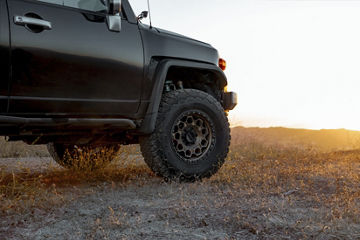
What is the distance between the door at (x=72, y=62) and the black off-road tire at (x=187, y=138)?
386 millimetres

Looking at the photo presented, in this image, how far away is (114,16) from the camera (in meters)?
3.98

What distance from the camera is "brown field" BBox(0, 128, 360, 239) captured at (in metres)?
2.56

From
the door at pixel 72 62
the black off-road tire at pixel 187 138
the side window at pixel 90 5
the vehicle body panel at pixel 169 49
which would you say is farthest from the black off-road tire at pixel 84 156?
the side window at pixel 90 5

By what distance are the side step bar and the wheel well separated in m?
0.89

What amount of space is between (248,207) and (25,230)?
63.1 inches

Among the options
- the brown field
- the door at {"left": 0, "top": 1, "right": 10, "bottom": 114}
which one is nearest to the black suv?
the door at {"left": 0, "top": 1, "right": 10, "bottom": 114}

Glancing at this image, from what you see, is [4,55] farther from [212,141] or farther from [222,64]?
[222,64]

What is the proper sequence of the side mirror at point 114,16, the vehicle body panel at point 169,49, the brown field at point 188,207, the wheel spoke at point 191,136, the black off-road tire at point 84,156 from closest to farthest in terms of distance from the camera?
1. the brown field at point 188,207
2. the side mirror at point 114,16
3. the vehicle body panel at point 169,49
4. the wheel spoke at point 191,136
5. the black off-road tire at point 84,156

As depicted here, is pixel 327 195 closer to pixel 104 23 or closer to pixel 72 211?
pixel 72 211

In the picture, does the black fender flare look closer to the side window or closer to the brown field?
the brown field

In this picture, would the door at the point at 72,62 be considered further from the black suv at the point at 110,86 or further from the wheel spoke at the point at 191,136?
the wheel spoke at the point at 191,136

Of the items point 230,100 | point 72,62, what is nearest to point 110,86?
point 72,62

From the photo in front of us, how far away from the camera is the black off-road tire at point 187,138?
4297 millimetres

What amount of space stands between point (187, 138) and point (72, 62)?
154cm
